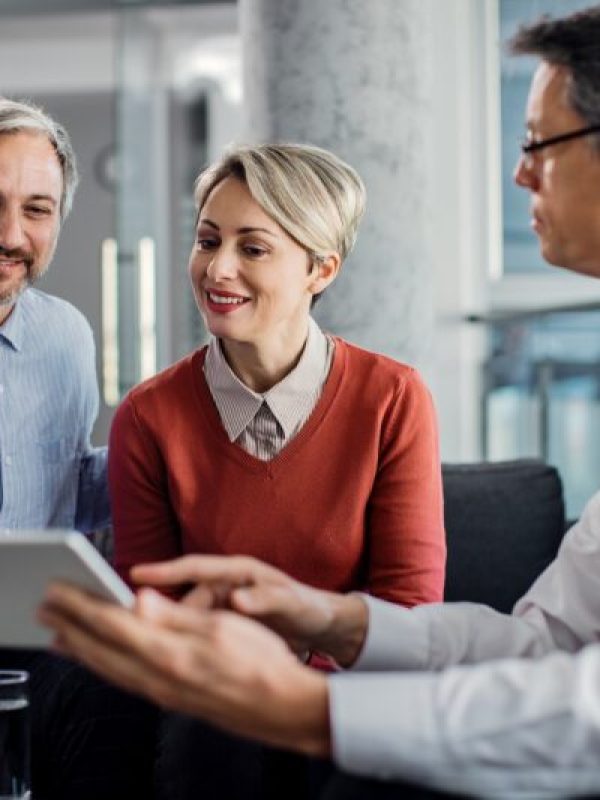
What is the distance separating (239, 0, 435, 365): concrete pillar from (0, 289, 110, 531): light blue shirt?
2.79 ft

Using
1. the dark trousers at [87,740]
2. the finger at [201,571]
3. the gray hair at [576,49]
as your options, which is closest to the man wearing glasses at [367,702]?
the finger at [201,571]

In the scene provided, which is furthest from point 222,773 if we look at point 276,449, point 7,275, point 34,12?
point 34,12

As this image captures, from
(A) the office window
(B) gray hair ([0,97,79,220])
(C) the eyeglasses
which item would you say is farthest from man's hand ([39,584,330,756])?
(A) the office window

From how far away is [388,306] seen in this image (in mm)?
3242

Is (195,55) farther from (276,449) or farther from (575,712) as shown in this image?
(575,712)

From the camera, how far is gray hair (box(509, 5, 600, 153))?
1.53 meters

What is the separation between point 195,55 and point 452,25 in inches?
65.8

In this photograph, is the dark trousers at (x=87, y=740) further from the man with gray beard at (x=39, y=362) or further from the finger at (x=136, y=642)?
the finger at (x=136, y=642)

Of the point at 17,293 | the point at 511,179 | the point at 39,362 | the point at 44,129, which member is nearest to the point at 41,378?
the point at 39,362

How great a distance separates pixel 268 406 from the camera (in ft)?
7.20

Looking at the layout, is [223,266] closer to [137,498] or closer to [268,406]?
[268,406]

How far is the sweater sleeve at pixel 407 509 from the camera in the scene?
6.96ft

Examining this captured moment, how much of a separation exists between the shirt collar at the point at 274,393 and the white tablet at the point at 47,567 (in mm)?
884

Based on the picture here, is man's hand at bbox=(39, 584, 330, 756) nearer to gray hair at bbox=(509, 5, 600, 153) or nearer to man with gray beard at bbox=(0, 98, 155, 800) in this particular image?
gray hair at bbox=(509, 5, 600, 153)
